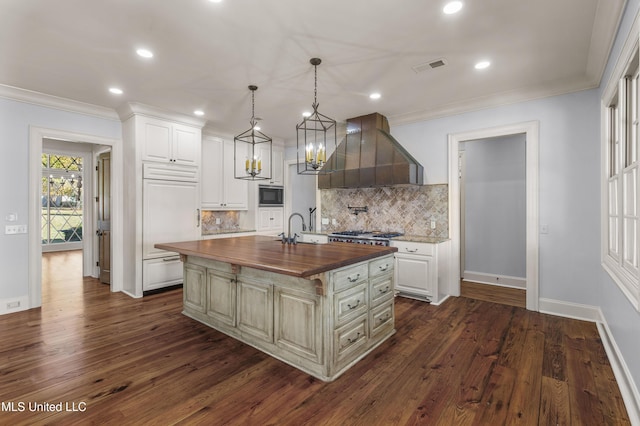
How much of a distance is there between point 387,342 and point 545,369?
123 centimetres

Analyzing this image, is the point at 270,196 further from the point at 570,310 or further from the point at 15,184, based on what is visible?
the point at 570,310

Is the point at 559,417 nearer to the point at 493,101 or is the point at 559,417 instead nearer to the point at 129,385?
the point at 129,385

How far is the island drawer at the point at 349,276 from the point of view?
2352 mm

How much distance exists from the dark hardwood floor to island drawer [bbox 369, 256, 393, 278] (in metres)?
0.66

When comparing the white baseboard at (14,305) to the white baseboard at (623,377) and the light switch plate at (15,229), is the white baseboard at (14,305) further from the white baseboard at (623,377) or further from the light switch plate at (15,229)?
the white baseboard at (623,377)

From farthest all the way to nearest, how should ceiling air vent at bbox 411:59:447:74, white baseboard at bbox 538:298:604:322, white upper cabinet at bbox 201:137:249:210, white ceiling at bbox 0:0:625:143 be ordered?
white upper cabinet at bbox 201:137:249:210 < white baseboard at bbox 538:298:604:322 < ceiling air vent at bbox 411:59:447:74 < white ceiling at bbox 0:0:625:143

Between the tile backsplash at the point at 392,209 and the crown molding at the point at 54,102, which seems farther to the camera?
the tile backsplash at the point at 392,209

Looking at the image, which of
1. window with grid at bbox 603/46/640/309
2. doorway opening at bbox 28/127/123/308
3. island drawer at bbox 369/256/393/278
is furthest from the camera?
doorway opening at bbox 28/127/123/308

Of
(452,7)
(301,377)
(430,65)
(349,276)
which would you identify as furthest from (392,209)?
(301,377)

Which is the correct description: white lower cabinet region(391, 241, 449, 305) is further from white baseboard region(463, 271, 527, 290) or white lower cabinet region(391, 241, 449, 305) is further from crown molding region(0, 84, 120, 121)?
crown molding region(0, 84, 120, 121)

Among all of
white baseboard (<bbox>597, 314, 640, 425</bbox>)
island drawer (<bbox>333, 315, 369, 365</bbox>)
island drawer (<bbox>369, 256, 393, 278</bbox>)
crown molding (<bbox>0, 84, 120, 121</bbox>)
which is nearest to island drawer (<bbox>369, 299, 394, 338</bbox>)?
island drawer (<bbox>333, 315, 369, 365</bbox>)

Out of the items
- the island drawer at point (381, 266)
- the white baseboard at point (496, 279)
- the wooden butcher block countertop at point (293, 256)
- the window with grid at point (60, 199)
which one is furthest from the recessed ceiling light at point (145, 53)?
the window with grid at point (60, 199)

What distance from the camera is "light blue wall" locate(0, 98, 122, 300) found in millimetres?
3646

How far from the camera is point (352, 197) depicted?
552 centimetres
